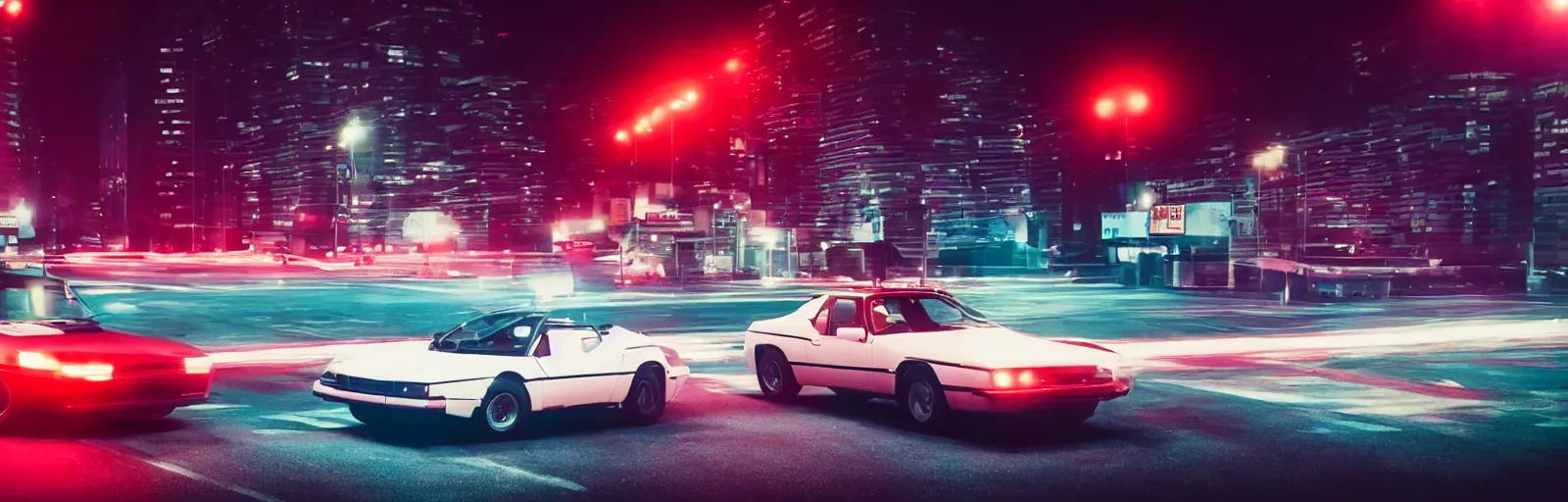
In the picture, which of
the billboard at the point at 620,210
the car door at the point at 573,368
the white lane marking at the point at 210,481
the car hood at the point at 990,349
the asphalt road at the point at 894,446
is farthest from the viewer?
the billboard at the point at 620,210

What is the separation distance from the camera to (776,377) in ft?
38.0

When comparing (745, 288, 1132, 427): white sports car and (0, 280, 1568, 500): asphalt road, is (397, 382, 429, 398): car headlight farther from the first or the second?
(745, 288, 1132, 427): white sports car

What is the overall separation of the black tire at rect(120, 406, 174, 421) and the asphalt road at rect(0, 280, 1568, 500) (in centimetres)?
15

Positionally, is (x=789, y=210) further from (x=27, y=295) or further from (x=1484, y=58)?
(x=27, y=295)

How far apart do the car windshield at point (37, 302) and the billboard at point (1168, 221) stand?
4424 cm

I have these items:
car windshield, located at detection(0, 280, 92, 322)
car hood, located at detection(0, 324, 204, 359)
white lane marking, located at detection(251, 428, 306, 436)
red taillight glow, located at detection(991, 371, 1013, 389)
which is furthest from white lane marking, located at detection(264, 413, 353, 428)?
car windshield, located at detection(0, 280, 92, 322)

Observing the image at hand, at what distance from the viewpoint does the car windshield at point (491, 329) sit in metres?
9.82

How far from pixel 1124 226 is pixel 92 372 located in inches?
2260

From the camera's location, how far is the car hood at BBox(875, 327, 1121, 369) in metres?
9.24

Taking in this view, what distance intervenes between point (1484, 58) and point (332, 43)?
92425 millimetres

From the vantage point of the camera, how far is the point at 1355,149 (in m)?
76.9

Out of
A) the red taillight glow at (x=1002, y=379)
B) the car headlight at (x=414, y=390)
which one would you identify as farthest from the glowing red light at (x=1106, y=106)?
the car headlight at (x=414, y=390)

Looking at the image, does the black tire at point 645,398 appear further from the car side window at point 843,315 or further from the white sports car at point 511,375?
the car side window at point 843,315

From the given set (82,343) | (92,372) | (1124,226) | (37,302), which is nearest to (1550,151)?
(1124,226)
